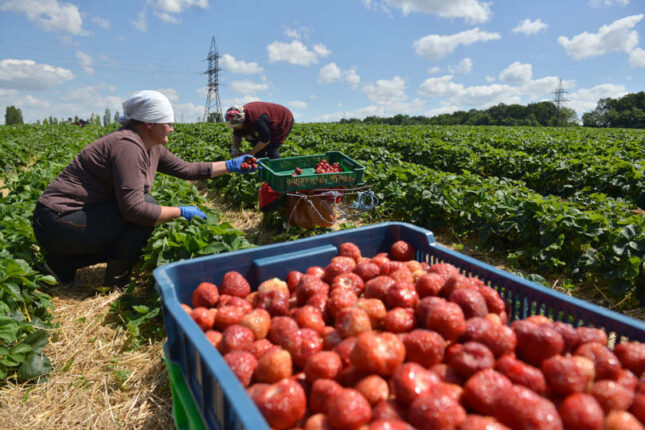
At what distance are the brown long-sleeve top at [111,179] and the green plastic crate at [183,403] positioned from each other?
2.10 metres

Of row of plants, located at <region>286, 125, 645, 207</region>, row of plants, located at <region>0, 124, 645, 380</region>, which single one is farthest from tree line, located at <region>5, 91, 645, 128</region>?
row of plants, located at <region>0, 124, 645, 380</region>

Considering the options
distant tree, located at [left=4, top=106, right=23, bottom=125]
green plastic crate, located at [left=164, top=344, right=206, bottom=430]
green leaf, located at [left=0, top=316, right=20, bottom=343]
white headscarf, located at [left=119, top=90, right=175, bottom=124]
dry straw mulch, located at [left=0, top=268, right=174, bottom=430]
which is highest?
distant tree, located at [left=4, top=106, right=23, bottom=125]

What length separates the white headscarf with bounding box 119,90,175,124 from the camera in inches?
135

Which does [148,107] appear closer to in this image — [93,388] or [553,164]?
[93,388]

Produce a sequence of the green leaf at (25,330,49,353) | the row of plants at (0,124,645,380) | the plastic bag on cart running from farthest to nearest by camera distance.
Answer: the plastic bag on cart → the row of plants at (0,124,645,380) → the green leaf at (25,330,49,353)

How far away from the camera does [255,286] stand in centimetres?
227

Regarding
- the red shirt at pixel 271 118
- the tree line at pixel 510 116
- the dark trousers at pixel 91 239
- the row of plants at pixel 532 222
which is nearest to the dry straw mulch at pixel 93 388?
the dark trousers at pixel 91 239

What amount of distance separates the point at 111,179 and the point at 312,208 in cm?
242

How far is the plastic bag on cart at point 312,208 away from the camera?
521 centimetres

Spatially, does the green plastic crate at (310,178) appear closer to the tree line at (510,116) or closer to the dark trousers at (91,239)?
the dark trousers at (91,239)

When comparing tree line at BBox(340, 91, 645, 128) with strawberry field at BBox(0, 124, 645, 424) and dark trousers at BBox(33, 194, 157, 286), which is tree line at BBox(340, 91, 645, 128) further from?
dark trousers at BBox(33, 194, 157, 286)

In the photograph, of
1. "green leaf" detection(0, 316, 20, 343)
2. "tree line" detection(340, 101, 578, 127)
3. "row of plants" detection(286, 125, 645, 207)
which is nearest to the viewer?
"green leaf" detection(0, 316, 20, 343)

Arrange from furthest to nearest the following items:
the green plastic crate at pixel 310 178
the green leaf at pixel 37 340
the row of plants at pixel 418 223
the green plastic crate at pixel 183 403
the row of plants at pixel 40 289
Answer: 1. the green plastic crate at pixel 310 178
2. the row of plants at pixel 418 223
3. the green leaf at pixel 37 340
4. the row of plants at pixel 40 289
5. the green plastic crate at pixel 183 403

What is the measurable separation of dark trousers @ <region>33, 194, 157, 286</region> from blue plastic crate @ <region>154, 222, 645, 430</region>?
2.17 metres
